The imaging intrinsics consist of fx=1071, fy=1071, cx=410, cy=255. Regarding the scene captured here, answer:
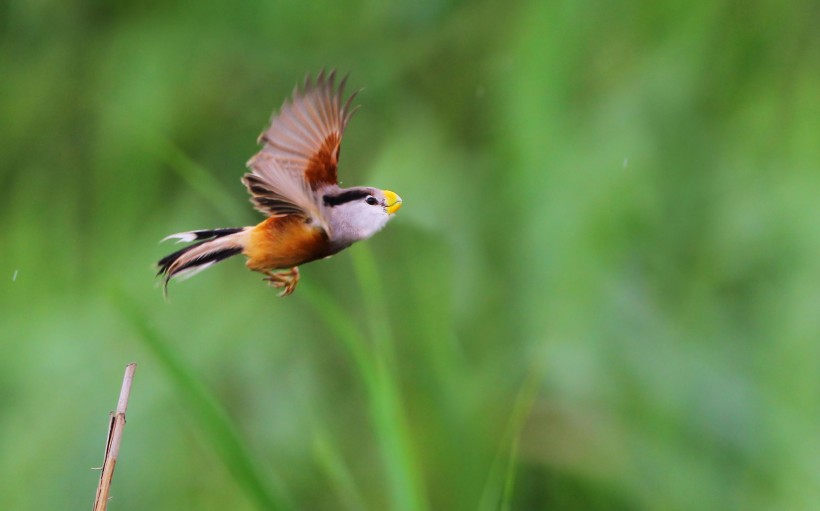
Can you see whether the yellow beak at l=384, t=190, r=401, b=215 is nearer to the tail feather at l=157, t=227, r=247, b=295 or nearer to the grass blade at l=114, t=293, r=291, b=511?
the tail feather at l=157, t=227, r=247, b=295

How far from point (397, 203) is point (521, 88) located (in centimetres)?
78

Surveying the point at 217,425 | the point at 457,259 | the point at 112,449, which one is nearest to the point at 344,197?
the point at 112,449

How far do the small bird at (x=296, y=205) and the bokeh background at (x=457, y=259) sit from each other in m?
0.47

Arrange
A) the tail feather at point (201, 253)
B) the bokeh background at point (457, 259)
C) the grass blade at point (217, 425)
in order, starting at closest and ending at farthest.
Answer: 1. the tail feather at point (201, 253)
2. the grass blade at point (217, 425)
3. the bokeh background at point (457, 259)

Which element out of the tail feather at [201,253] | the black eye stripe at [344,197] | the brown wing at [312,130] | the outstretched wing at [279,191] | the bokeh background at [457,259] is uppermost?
the bokeh background at [457,259]

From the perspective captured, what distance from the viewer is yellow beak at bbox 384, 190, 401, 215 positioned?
0.29m

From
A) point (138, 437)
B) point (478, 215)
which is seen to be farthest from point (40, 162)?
point (478, 215)

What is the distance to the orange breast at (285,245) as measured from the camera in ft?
0.92

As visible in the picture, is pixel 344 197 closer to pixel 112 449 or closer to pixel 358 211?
pixel 358 211

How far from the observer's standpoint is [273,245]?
11.7 inches

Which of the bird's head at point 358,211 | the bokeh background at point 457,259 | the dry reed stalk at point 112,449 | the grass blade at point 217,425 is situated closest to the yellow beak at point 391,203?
the bird's head at point 358,211

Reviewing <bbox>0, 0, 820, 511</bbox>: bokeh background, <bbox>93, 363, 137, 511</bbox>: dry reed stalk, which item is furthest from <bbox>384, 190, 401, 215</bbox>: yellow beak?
<bbox>0, 0, 820, 511</bbox>: bokeh background

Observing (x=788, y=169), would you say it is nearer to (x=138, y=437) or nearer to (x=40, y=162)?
(x=138, y=437)

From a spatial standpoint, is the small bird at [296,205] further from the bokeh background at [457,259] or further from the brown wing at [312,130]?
the bokeh background at [457,259]
